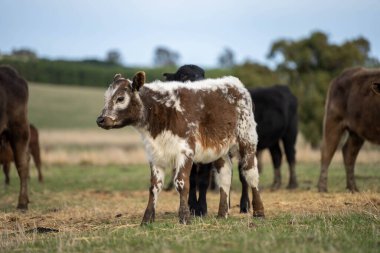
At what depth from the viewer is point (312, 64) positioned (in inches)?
1527

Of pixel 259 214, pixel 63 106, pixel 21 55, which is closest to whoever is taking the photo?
pixel 259 214

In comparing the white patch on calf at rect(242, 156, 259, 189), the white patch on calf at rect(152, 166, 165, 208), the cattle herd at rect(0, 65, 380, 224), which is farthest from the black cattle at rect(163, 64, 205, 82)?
the white patch on calf at rect(152, 166, 165, 208)

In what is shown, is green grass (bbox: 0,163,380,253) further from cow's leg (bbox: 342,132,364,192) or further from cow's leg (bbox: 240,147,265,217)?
cow's leg (bbox: 342,132,364,192)

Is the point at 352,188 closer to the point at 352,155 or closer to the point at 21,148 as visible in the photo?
the point at 352,155

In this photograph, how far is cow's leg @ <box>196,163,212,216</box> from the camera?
1227 cm

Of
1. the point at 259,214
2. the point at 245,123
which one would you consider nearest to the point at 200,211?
the point at 259,214

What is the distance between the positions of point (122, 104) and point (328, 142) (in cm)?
810

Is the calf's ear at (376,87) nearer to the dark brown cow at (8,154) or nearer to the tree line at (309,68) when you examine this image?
the dark brown cow at (8,154)

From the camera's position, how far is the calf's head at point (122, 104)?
1034 centimetres

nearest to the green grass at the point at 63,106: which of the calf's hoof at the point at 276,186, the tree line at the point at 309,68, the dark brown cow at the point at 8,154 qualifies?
the tree line at the point at 309,68

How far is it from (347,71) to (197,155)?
7603 mm

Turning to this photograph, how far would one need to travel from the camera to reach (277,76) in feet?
134

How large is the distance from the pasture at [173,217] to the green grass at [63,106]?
43.4 m

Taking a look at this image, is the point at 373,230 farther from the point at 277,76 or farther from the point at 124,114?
the point at 277,76
